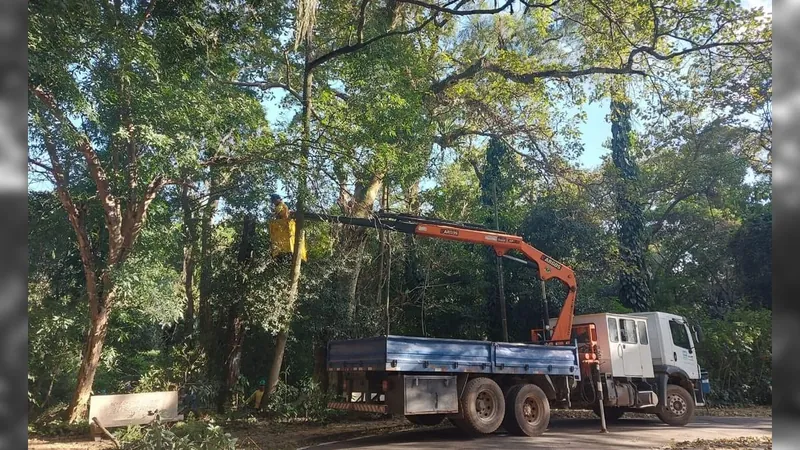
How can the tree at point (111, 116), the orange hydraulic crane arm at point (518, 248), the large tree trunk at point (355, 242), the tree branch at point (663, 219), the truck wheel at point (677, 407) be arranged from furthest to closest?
the tree branch at point (663, 219) → the large tree trunk at point (355, 242) → the truck wheel at point (677, 407) → the orange hydraulic crane arm at point (518, 248) → the tree at point (111, 116)

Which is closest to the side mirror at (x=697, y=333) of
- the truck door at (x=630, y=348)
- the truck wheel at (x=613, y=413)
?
the truck door at (x=630, y=348)

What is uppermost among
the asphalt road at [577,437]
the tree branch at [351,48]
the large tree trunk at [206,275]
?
the tree branch at [351,48]

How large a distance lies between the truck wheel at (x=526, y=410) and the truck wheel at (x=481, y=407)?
0.74ft

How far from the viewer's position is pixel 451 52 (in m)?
18.3

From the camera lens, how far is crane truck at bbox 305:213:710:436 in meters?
9.85

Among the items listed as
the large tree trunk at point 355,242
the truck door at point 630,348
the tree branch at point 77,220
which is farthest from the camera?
the large tree trunk at point 355,242

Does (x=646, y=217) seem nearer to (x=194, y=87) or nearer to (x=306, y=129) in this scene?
(x=306, y=129)

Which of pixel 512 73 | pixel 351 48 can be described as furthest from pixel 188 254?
pixel 512 73

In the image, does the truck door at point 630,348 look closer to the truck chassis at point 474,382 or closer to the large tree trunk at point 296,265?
the truck chassis at point 474,382

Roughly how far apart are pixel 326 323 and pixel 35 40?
10064mm

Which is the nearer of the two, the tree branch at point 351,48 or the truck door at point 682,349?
the tree branch at point 351,48

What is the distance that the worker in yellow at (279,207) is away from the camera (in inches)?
492

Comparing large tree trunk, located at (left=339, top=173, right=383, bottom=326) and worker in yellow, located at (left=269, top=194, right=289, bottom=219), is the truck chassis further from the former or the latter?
large tree trunk, located at (left=339, top=173, right=383, bottom=326)

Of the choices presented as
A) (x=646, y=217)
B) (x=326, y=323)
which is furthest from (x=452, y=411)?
(x=646, y=217)
